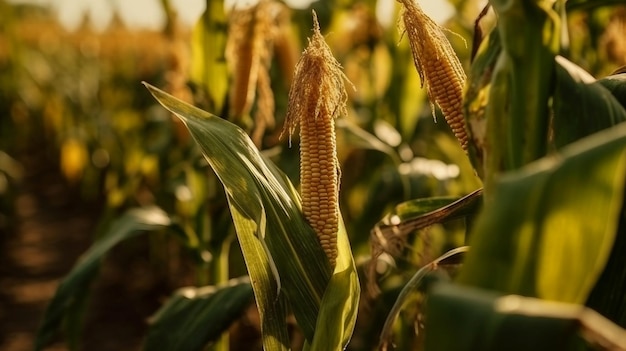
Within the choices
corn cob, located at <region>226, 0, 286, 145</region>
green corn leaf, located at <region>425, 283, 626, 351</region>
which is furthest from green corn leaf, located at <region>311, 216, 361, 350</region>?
corn cob, located at <region>226, 0, 286, 145</region>

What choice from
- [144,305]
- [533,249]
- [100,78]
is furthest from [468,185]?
[100,78]

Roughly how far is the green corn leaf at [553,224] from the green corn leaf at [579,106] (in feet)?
0.90

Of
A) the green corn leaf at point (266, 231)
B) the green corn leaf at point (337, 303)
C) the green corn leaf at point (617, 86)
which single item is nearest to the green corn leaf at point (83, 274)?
the green corn leaf at point (266, 231)

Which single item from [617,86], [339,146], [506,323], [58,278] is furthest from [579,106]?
[58,278]

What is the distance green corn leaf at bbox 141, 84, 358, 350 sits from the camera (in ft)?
3.50

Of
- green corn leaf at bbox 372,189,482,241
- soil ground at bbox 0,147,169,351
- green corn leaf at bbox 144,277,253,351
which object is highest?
green corn leaf at bbox 372,189,482,241

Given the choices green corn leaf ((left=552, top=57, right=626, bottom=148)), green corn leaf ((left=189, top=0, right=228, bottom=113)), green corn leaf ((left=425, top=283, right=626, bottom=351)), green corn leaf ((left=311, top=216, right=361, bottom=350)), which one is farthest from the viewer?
green corn leaf ((left=189, top=0, right=228, bottom=113))

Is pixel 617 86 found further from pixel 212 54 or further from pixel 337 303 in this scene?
pixel 212 54

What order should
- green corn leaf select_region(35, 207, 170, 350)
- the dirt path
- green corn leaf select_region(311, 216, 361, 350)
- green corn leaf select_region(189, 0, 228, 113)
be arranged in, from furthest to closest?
the dirt path → green corn leaf select_region(189, 0, 228, 113) → green corn leaf select_region(35, 207, 170, 350) → green corn leaf select_region(311, 216, 361, 350)

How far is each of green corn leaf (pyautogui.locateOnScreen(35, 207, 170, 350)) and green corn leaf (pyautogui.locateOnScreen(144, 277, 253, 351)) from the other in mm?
266

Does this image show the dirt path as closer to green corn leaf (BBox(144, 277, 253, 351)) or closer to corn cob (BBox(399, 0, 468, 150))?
green corn leaf (BBox(144, 277, 253, 351))

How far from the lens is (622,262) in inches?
35.4

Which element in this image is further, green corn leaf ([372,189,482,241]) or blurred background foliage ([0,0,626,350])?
blurred background foliage ([0,0,626,350])

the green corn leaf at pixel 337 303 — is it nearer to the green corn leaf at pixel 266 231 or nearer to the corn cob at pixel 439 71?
the green corn leaf at pixel 266 231
